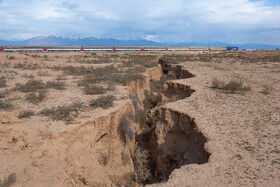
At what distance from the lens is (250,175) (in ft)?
14.7

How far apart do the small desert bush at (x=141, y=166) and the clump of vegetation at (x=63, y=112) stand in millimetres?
2862

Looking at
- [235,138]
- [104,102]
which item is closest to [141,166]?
→ [104,102]

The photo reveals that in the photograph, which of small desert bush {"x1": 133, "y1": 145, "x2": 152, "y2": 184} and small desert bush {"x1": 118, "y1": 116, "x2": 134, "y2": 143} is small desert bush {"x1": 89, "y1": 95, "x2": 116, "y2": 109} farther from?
small desert bush {"x1": 133, "y1": 145, "x2": 152, "y2": 184}

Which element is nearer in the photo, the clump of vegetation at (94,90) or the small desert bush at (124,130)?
the small desert bush at (124,130)

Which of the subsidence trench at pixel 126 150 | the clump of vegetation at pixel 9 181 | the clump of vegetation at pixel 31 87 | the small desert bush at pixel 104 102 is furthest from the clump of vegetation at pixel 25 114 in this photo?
the clump of vegetation at pixel 31 87

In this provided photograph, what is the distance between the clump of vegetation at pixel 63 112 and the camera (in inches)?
285

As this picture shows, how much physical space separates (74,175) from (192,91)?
7.60 meters

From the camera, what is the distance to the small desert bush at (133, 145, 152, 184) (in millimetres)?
7922

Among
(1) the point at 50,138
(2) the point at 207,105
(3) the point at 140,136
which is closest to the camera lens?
(1) the point at 50,138

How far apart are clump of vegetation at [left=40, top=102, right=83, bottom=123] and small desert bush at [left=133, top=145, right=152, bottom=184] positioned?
286 cm

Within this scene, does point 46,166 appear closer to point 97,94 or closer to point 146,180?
point 146,180

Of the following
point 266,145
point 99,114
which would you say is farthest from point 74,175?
point 266,145

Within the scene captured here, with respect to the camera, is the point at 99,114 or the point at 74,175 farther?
the point at 99,114

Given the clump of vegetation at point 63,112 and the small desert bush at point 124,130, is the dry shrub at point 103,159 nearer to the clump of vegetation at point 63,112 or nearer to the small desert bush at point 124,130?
the small desert bush at point 124,130
